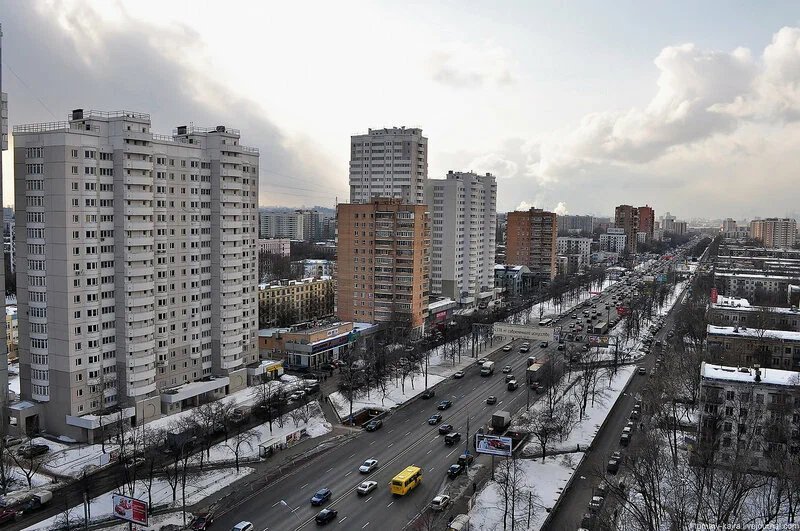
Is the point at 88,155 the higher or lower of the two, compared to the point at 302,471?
higher

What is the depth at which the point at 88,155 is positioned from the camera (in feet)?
119

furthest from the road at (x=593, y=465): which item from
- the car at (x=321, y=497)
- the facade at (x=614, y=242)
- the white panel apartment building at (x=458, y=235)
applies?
the facade at (x=614, y=242)

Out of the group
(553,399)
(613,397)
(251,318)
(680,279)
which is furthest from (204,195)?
(680,279)

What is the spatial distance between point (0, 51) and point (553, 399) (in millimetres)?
38374

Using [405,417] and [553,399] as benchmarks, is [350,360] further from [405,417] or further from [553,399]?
[553,399]

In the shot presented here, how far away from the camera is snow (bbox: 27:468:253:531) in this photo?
27.2m

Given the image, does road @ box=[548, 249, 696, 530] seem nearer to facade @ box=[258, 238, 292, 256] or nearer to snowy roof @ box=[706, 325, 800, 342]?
snowy roof @ box=[706, 325, 800, 342]

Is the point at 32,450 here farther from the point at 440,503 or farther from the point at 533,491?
the point at 533,491

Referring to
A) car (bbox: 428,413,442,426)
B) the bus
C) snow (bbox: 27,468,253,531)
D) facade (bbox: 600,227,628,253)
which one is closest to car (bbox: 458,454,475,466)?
the bus

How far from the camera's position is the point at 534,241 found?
4259 inches

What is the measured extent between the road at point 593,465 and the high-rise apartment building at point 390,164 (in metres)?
37.1

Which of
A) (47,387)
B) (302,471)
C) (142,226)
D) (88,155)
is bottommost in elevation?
(302,471)

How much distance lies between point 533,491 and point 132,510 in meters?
17.8

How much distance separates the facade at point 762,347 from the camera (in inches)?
1917
